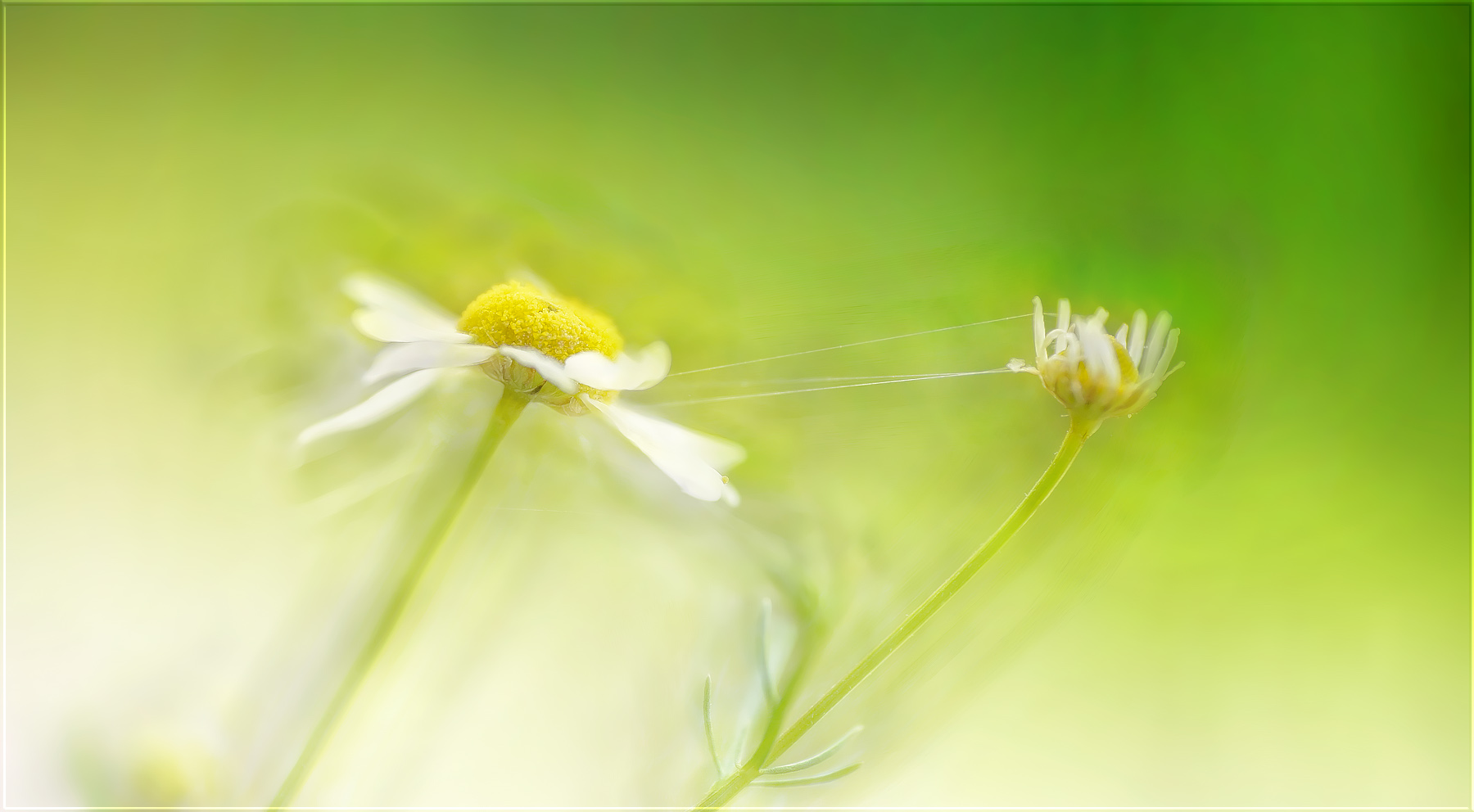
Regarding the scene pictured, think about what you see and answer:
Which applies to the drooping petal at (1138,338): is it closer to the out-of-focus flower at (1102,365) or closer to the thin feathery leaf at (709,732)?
the out-of-focus flower at (1102,365)

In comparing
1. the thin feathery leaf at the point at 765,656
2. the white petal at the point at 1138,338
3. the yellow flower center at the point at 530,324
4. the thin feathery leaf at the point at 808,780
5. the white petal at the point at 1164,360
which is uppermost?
the yellow flower center at the point at 530,324

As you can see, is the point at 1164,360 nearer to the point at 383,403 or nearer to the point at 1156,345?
the point at 1156,345

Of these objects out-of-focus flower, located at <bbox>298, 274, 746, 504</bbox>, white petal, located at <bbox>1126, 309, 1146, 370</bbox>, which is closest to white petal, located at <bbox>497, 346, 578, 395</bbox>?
out-of-focus flower, located at <bbox>298, 274, 746, 504</bbox>

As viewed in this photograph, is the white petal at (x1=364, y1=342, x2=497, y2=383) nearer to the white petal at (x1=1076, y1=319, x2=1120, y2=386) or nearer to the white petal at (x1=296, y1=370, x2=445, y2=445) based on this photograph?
the white petal at (x1=296, y1=370, x2=445, y2=445)

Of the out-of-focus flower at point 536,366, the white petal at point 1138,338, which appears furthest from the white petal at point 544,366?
the white petal at point 1138,338

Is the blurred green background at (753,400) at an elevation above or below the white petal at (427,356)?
above

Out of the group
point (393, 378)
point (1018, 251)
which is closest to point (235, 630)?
point (393, 378)

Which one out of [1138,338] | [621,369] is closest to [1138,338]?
[1138,338]
